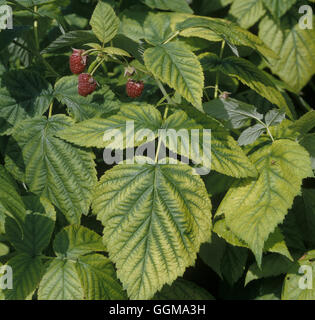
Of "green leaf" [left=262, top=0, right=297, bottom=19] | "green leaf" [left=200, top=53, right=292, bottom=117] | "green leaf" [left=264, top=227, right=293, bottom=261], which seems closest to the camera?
"green leaf" [left=264, top=227, right=293, bottom=261]

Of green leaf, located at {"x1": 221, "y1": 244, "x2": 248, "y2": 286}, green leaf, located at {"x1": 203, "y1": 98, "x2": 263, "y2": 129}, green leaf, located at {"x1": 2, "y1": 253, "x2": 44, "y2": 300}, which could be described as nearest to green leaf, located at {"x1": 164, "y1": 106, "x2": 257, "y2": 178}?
green leaf, located at {"x1": 203, "y1": 98, "x2": 263, "y2": 129}

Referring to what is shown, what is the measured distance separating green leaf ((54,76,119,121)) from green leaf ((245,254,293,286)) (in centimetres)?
77

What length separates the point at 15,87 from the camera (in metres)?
1.65

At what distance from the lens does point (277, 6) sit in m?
1.92

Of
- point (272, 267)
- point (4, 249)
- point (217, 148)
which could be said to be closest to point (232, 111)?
point (217, 148)

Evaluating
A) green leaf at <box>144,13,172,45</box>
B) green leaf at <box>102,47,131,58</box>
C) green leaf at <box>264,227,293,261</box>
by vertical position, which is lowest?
green leaf at <box>264,227,293,261</box>

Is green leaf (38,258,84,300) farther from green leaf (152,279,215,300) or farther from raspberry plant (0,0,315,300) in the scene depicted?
green leaf (152,279,215,300)

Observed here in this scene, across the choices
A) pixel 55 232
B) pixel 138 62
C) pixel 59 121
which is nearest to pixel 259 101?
pixel 138 62

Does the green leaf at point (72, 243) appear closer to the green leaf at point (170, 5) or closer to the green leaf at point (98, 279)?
the green leaf at point (98, 279)

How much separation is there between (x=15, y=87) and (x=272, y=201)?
38.5 inches

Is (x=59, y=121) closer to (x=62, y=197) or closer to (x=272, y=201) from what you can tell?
(x=62, y=197)

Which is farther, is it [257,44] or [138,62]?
[257,44]

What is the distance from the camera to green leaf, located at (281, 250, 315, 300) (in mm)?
1521

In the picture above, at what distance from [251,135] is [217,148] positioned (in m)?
0.19
